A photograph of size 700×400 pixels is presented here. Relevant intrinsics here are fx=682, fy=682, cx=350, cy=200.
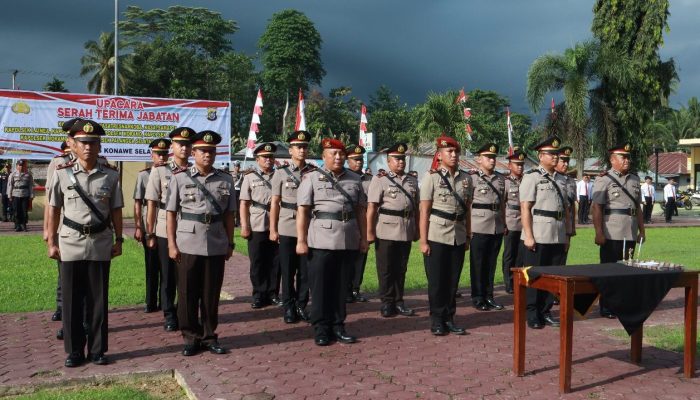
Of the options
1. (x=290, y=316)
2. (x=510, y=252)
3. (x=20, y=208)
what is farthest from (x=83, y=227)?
(x=20, y=208)

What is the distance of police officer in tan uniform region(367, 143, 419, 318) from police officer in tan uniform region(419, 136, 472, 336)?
3.07 feet

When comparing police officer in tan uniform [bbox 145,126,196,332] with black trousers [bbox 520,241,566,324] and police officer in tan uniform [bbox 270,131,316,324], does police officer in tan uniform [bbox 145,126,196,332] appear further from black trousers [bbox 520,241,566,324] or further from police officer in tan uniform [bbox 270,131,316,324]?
black trousers [bbox 520,241,566,324]

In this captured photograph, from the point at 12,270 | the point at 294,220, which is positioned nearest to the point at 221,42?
the point at 12,270

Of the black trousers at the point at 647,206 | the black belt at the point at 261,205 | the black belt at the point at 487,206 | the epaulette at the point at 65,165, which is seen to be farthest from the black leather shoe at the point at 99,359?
the black trousers at the point at 647,206

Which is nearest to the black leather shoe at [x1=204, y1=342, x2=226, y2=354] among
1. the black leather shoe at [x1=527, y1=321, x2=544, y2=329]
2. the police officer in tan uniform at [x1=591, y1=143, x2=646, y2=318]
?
the black leather shoe at [x1=527, y1=321, x2=544, y2=329]

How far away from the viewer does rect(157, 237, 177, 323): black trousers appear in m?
6.90

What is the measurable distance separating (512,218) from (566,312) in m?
4.66

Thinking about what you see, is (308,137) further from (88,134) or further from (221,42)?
(221,42)

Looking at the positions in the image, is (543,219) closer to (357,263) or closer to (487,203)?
(487,203)

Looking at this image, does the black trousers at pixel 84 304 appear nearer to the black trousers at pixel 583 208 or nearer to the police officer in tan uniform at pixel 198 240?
the police officer in tan uniform at pixel 198 240

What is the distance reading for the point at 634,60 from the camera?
2531 centimetres

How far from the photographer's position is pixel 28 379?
5051 mm

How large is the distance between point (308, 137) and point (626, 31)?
2248 cm

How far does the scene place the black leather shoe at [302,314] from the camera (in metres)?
7.35
